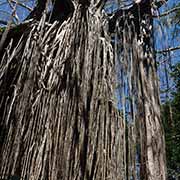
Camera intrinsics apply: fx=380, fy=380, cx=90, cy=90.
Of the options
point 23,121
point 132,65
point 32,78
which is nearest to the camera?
point 23,121

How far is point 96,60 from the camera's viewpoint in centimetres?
153

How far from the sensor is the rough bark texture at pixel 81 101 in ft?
4.30

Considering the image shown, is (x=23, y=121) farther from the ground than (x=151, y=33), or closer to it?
closer to it

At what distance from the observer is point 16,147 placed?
1.34 metres

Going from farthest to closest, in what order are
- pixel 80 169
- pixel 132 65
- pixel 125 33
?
pixel 125 33 < pixel 132 65 < pixel 80 169

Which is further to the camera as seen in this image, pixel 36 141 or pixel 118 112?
pixel 118 112

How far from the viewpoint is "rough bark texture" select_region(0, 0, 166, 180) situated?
1.31 m

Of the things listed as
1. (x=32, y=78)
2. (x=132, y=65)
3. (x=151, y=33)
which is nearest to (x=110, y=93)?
(x=132, y=65)

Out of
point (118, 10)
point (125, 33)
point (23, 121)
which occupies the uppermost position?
point (118, 10)

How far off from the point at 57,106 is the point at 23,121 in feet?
0.45

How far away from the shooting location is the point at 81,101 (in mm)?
1404

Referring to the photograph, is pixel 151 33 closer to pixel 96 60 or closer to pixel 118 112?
pixel 96 60

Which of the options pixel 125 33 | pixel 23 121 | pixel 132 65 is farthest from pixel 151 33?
pixel 23 121

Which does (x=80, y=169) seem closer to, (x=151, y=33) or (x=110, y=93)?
(x=110, y=93)
